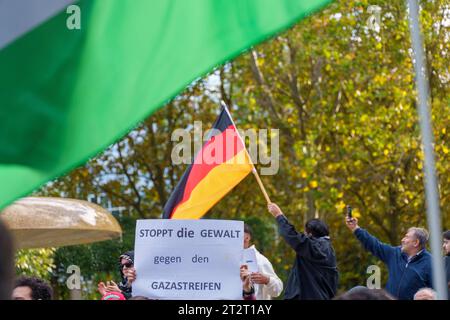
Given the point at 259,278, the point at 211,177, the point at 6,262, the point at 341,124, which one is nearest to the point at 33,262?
the point at 341,124

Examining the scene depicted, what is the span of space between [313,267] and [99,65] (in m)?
5.07

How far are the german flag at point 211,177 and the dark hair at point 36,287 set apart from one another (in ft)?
7.30

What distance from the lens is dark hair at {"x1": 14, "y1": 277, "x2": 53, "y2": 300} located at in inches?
238

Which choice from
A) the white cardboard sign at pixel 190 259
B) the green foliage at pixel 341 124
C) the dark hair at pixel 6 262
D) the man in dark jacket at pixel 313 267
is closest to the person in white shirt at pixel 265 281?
the man in dark jacket at pixel 313 267

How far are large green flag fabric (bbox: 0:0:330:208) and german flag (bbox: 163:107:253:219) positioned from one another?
3575mm

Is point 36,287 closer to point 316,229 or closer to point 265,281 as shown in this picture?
point 265,281

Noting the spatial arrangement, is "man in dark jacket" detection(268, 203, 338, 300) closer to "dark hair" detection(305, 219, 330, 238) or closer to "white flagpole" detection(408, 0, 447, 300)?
"dark hair" detection(305, 219, 330, 238)

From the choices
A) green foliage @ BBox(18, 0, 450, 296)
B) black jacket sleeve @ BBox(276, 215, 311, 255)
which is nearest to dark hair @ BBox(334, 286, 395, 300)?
black jacket sleeve @ BBox(276, 215, 311, 255)

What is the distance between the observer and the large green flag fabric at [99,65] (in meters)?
4.11

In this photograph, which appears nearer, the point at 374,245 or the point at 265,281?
the point at 265,281

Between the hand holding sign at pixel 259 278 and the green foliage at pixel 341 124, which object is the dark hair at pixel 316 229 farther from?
the green foliage at pixel 341 124

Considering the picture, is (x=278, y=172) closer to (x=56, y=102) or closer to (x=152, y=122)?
(x=152, y=122)

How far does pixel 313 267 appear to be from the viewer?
29.8 ft

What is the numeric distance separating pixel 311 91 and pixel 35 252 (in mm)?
7833
